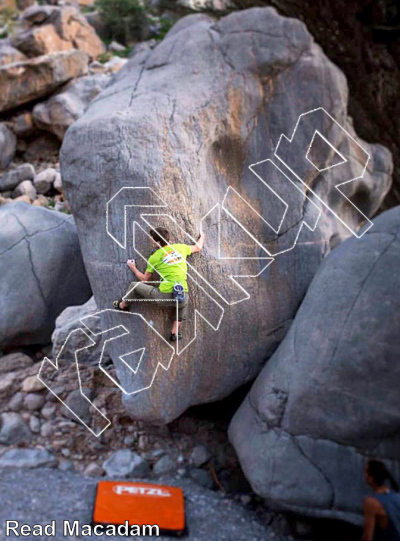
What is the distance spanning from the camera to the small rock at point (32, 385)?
3.94 m

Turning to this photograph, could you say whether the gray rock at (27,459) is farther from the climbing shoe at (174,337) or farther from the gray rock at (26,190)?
the gray rock at (26,190)

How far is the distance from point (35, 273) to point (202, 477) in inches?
78.9

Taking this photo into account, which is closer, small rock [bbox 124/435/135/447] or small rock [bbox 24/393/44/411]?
small rock [bbox 124/435/135/447]

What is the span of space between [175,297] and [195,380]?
67 cm

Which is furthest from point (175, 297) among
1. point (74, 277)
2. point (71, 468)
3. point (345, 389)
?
point (74, 277)

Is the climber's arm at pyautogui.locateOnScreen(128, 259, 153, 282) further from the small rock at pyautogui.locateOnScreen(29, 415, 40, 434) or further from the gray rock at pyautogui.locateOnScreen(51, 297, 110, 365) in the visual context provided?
the small rock at pyautogui.locateOnScreen(29, 415, 40, 434)

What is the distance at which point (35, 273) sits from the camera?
4402 millimetres

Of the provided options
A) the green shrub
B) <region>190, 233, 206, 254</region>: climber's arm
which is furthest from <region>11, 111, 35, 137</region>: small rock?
<region>190, 233, 206, 254</region>: climber's arm

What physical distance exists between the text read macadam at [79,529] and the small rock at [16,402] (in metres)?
1.14

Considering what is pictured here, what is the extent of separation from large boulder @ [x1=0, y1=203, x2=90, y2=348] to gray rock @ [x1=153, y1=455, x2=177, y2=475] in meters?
1.47

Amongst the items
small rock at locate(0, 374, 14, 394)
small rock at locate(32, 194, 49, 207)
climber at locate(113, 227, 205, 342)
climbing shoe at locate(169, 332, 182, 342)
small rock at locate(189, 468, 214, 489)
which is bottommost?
small rock at locate(189, 468, 214, 489)

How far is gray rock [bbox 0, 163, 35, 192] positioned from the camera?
24.4ft

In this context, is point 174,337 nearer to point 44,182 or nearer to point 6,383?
point 6,383

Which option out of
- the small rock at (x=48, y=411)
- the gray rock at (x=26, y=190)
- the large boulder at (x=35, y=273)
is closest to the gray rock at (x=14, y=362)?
the large boulder at (x=35, y=273)
